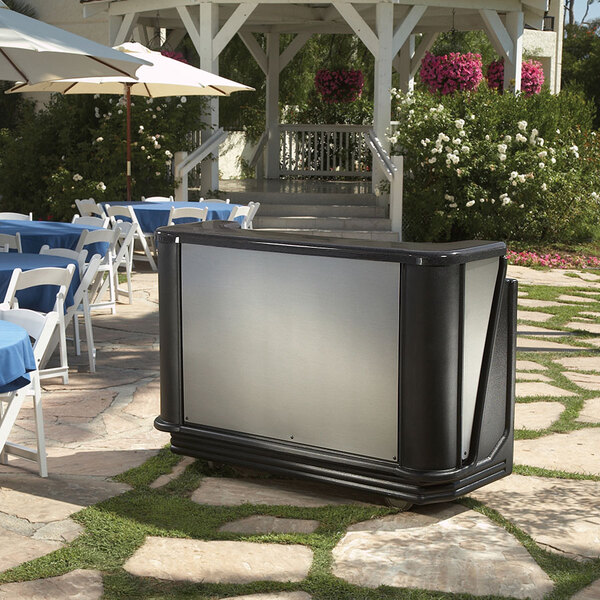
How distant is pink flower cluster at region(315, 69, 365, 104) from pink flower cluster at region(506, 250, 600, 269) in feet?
20.3

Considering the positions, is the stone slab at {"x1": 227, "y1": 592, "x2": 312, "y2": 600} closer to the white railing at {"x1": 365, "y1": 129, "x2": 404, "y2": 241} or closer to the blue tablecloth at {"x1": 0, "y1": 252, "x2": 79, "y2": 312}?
the blue tablecloth at {"x1": 0, "y1": 252, "x2": 79, "y2": 312}

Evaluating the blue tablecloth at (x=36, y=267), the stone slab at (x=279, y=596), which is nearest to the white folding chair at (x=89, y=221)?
the blue tablecloth at (x=36, y=267)

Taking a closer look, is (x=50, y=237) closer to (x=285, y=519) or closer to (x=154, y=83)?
(x=154, y=83)

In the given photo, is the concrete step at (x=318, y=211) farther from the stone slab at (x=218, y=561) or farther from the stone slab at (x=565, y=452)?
the stone slab at (x=218, y=561)

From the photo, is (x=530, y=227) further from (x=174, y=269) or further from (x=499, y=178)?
(x=174, y=269)

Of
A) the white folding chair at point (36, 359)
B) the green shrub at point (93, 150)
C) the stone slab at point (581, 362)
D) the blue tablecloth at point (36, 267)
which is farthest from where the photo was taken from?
the green shrub at point (93, 150)

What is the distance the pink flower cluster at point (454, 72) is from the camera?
14945 mm

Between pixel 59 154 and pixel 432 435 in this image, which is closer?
pixel 432 435

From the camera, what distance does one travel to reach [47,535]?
410 centimetres

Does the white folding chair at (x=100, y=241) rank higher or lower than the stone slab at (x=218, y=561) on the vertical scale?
higher

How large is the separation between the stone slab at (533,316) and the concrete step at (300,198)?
5.90 metres

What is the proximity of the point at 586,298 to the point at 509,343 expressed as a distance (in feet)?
21.3

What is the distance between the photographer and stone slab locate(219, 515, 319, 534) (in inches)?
167

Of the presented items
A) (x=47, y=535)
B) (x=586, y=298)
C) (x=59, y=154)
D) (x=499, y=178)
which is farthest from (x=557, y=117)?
(x=47, y=535)
